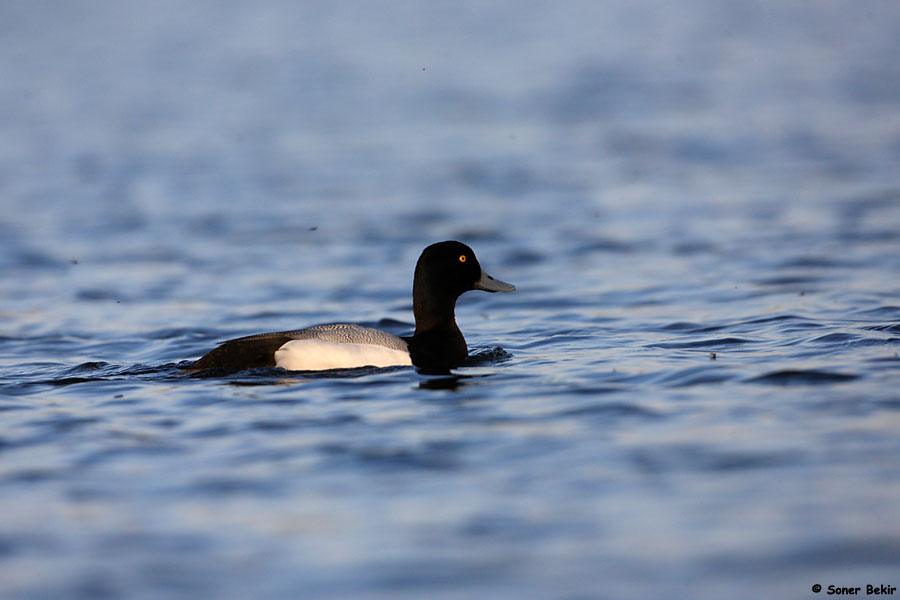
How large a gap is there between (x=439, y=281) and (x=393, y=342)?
2.66 ft

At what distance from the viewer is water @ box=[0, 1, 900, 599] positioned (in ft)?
20.0

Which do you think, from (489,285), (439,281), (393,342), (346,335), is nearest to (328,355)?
(346,335)

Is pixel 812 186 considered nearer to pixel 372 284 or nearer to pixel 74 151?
pixel 372 284

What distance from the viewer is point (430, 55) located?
114 feet

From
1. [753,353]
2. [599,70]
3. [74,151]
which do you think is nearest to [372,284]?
[753,353]

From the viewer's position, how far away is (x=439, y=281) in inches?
439

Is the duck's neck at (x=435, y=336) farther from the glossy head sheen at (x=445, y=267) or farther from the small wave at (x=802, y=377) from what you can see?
the small wave at (x=802, y=377)

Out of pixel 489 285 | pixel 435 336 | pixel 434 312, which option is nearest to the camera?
pixel 435 336

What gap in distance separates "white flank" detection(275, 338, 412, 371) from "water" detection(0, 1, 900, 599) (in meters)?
0.19

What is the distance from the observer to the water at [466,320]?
6.08m

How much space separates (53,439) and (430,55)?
90.8ft

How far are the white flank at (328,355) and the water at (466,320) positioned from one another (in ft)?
0.63

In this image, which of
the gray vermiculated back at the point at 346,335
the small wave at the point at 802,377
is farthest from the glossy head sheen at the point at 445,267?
the small wave at the point at 802,377

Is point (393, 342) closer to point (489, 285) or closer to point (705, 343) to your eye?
point (489, 285)
